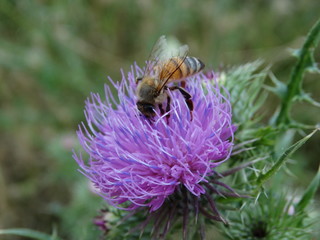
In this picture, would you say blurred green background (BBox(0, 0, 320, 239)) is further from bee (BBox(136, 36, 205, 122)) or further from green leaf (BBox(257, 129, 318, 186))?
green leaf (BBox(257, 129, 318, 186))

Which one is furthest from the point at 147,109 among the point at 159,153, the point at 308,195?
the point at 308,195

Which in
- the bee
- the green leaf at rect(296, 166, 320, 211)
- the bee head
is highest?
the bee

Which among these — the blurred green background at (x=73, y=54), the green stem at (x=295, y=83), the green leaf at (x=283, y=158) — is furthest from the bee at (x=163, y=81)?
the blurred green background at (x=73, y=54)

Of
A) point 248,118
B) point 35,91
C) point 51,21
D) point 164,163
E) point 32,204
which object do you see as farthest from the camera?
point 35,91

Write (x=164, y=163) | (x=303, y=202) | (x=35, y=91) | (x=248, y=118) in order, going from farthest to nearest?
1. (x=35, y=91)
2. (x=248, y=118)
3. (x=303, y=202)
4. (x=164, y=163)

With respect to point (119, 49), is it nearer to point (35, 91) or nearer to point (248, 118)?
point (35, 91)

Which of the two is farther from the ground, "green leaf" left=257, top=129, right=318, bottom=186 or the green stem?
the green stem

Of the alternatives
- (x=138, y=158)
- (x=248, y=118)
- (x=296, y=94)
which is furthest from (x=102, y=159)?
(x=296, y=94)

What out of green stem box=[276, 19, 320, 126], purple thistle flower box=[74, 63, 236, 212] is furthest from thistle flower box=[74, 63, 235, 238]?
green stem box=[276, 19, 320, 126]

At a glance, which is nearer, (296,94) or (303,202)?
(303,202)
